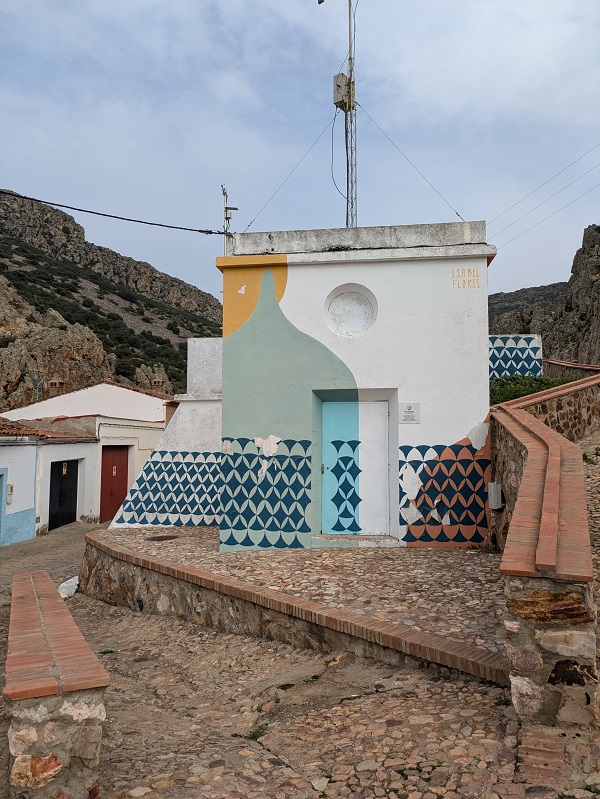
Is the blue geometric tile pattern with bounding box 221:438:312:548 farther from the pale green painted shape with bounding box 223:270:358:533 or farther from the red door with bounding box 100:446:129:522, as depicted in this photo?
the red door with bounding box 100:446:129:522

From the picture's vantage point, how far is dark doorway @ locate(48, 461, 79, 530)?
18.3 meters

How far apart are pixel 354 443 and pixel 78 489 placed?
14.0 meters

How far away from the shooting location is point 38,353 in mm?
34219

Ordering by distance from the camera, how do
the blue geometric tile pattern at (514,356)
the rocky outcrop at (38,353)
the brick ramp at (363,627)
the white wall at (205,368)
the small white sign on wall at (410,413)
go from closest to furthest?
the brick ramp at (363,627) < the small white sign on wall at (410,413) < the blue geometric tile pattern at (514,356) < the white wall at (205,368) < the rocky outcrop at (38,353)

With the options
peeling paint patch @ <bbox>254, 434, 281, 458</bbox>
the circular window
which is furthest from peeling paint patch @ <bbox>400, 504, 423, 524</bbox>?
the circular window

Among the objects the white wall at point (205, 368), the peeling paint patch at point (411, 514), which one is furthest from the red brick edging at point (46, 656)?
the white wall at point (205, 368)

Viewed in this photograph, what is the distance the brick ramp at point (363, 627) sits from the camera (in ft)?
12.9

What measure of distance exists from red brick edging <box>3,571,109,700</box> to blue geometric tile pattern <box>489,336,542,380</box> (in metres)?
9.39

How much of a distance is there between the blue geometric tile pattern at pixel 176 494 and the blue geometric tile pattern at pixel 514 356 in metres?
5.83

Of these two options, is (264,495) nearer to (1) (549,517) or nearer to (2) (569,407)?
(1) (549,517)

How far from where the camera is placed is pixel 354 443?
28.5ft

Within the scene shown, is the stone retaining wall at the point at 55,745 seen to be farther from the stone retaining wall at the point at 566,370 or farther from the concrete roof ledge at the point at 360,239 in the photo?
the stone retaining wall at the point at 566,370

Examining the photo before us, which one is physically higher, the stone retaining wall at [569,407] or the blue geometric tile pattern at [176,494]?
the stone retaining wall at [569,407]

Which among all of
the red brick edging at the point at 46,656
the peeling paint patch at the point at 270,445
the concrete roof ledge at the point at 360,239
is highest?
the concrete roof ledge at the point at 360,239
